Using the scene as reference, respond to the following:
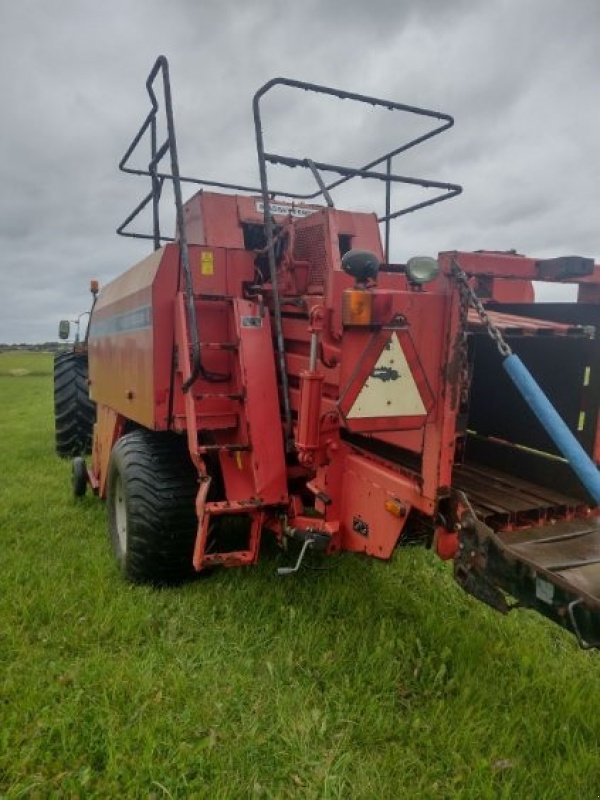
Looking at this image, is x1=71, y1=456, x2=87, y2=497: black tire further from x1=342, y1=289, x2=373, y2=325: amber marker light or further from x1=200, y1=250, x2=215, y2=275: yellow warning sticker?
x1=342, y1=289, x2=373, y2=325: amber marker light

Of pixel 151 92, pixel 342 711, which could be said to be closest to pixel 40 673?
pixel 342 711

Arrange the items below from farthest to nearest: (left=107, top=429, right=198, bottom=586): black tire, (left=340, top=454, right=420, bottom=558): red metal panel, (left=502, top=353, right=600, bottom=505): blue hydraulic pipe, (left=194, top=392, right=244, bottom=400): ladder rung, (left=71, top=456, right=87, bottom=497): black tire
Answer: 1. (left=71, top=456, right=87, bottom=497): black tire
2. (left=107, top=429, right=198, bottom=586): black tire
3. (left=194, top=392, right=244, bottom=400): ladder rung
4. (left=340, top=454, right=420, bottom=558): red metal panel
5. (left=502, top=353, right=600, bottom=505): blue hydraulic pipe

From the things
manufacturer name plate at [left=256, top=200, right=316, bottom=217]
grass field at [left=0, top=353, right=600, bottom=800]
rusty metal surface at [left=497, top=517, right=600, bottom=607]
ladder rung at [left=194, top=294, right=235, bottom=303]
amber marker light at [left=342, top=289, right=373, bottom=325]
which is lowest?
grass field at [left=0, top=353, right=600, bottom=800]

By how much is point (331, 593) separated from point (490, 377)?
4.78 ft

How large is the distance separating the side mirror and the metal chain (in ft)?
21.6

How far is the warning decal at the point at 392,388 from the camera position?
2.19 meters

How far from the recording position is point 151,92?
3.35 metres

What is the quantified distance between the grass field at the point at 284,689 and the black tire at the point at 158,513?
0.14m

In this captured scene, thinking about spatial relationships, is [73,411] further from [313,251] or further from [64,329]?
[313,251]

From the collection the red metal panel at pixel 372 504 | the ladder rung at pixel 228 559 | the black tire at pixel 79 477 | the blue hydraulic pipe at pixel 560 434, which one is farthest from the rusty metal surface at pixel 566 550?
the black tire at pixel 79 477

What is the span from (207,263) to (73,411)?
4910mm

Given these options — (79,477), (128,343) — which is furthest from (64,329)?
(128,343)

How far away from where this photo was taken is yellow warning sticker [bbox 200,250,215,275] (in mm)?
3150

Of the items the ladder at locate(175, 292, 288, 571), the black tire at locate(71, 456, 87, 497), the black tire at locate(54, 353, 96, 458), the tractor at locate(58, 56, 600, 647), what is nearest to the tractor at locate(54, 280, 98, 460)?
the black tire at locate(54, 353, 96, 458)
